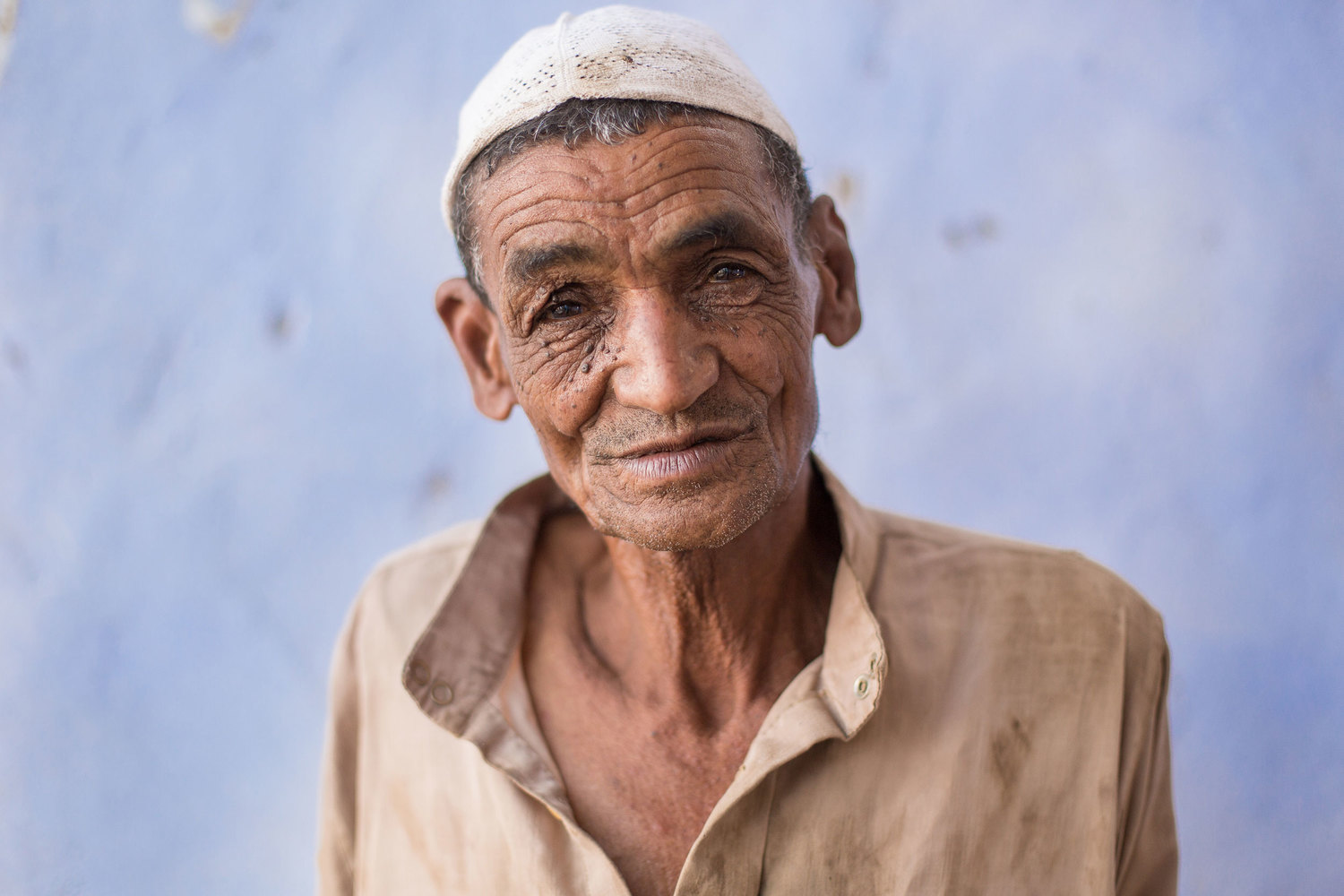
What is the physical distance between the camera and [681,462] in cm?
151

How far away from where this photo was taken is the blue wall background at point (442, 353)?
2211 millimetres

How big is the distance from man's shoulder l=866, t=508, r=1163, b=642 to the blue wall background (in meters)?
0.47

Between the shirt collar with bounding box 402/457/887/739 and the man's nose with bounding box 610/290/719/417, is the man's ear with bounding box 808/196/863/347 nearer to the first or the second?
the shirt collar with bounding box 402/457/887/739

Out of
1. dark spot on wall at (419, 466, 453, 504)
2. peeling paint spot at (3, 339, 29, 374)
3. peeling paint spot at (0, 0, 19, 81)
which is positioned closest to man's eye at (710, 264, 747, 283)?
dark spot on wall at (419, 466, 453, 504)

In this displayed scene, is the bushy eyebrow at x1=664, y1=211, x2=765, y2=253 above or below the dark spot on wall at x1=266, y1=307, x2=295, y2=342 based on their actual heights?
below

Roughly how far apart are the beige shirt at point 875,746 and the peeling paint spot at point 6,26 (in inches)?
56.4

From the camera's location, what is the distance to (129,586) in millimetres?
2299

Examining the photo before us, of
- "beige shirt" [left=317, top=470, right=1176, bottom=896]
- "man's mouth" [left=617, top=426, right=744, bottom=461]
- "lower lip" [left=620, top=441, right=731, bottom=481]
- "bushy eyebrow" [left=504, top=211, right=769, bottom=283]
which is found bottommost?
"beige shirt" [left=317, top=470, right=1176, bottom=896]

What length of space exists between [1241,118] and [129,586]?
2.51m

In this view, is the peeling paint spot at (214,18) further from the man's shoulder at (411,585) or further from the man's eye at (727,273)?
the man's eye at (727,273)

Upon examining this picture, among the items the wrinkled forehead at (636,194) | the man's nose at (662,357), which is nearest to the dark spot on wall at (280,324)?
the wrinkled forehead at (636,194)

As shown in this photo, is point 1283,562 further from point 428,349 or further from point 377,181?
point 377,181

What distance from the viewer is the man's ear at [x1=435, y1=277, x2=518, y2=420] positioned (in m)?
1.84

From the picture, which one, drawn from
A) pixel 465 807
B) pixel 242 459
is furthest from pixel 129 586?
pixel 465 807
